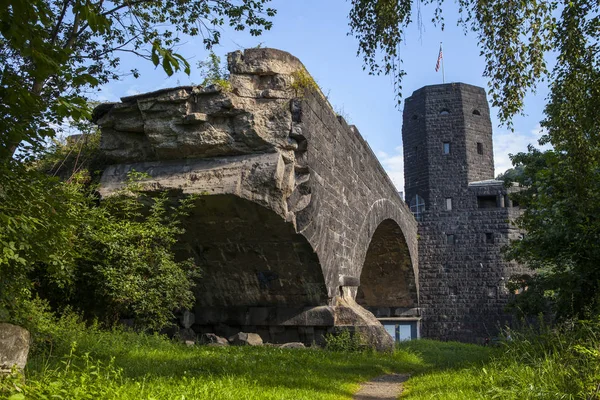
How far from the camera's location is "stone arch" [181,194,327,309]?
8.85 metres

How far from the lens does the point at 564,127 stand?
696cm

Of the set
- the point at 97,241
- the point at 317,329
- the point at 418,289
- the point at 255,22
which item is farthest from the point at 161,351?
the point at 418,289

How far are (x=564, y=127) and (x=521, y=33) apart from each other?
4.57 ft

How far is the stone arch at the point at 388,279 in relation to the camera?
21609 millimetres

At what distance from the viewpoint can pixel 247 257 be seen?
9664 mm

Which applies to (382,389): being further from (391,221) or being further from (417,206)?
(417,206)

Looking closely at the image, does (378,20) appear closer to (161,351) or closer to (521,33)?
(521,33)

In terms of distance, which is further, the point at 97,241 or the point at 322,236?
the point at 322,236

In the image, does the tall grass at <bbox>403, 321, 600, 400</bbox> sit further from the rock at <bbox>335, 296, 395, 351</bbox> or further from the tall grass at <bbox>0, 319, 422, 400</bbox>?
the rock at <bbox>335, 296, 395, 351</bbox>

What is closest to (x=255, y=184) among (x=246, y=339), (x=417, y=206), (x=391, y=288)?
(x=246, y=339)

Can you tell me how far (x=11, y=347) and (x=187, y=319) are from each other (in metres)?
6.52

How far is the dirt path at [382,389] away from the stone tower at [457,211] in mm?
16581

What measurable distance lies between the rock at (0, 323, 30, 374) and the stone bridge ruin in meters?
4.67

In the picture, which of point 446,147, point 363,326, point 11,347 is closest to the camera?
point 11,347
